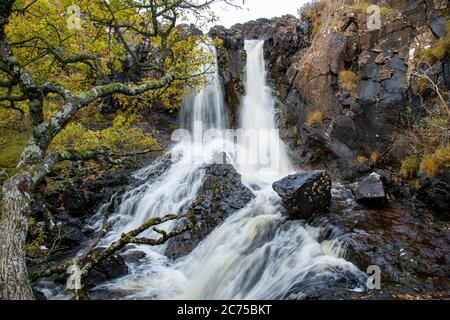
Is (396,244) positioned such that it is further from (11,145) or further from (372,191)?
(11,145)

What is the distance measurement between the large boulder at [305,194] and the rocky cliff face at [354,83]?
3.33 meters

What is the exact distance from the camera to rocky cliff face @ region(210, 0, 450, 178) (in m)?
11.7

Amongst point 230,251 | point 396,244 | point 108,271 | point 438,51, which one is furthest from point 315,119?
point 108,271

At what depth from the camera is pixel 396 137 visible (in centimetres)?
1164

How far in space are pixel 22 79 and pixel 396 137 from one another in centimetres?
1120

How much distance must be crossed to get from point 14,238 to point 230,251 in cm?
512

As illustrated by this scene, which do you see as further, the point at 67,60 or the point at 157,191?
the point at 157,191

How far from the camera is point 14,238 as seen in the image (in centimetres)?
434

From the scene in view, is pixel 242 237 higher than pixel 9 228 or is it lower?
lower

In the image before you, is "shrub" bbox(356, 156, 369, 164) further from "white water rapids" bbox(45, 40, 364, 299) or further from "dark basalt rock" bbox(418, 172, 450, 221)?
"white water rapids" bbox(45, 40, 364, 299)

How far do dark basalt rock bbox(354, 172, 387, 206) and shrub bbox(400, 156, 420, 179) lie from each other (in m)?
1.07

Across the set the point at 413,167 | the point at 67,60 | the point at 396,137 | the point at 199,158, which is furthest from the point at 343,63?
the point at 67,60

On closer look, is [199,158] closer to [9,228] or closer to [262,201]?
[262,201]

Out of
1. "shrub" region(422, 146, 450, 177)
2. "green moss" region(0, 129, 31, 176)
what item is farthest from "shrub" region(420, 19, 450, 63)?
"green moss" region(0, 129, 31, 176)
